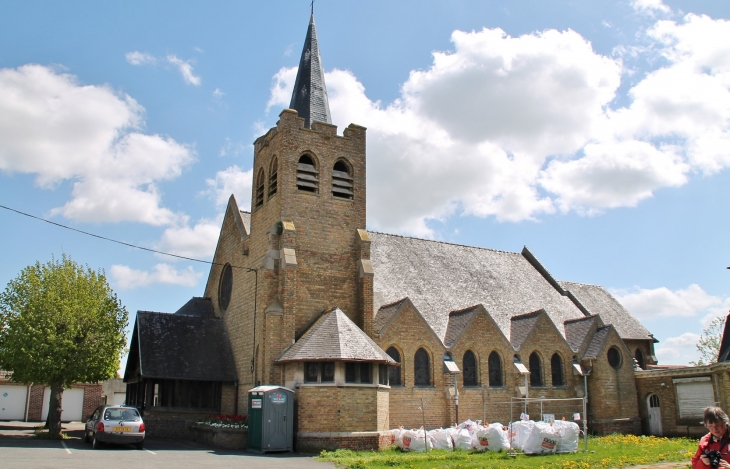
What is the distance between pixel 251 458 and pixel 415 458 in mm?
4937

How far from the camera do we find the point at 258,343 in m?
24.8

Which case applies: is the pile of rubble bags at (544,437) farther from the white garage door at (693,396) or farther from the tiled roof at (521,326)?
the white garage door at (693,396)

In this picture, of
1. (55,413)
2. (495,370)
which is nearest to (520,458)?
(495,370)

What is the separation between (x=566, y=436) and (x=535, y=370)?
10682 millimetres

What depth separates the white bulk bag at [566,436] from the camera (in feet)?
65.1

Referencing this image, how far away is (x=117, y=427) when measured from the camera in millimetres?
20047

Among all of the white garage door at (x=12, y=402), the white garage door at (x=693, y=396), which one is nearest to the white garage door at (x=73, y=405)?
the white garage door at (x=12, y=402)

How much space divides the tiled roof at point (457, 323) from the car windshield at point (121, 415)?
13.5m

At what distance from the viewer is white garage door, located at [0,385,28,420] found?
39.5 m

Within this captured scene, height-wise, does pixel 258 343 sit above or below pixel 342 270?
below

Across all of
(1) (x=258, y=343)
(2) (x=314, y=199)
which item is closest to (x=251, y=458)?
(1) (x=258, y=343)

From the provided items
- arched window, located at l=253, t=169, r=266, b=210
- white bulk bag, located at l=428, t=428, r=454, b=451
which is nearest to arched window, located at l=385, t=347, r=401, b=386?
white bulk bag, located at l=428, t=428, r=454, b=451

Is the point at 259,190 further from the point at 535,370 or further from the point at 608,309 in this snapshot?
the point at 608,309

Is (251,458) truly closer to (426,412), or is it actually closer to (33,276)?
(426,412)
